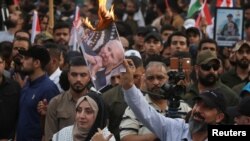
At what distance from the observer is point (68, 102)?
37.0 ft

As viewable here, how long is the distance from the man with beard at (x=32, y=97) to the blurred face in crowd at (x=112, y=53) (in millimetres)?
2860

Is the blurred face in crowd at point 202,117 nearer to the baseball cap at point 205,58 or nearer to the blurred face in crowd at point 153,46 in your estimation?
the baseball cap at point 205,58

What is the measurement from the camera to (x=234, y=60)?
13.5 meters

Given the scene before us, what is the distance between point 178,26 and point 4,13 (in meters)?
3.33

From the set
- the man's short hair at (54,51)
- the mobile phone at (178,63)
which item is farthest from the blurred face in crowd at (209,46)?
the mobile phone at (178,63)

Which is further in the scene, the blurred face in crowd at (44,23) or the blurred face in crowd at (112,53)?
the blurred face in crowd at (44,23)

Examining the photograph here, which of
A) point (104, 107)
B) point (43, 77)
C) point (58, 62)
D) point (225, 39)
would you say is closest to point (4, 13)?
point (225, 39)

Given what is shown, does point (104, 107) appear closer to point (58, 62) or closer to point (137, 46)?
point (58, 62)

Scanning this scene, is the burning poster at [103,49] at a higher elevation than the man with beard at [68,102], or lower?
higher

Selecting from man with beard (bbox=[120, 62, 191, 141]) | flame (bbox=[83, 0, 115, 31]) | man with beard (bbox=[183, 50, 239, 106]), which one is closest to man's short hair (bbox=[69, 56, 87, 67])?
man with beard (bbox=[120, 62, 191, 141])

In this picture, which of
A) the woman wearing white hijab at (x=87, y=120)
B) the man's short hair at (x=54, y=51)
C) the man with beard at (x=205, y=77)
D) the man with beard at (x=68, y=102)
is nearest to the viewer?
the woman wearing white hijab at (x=87, y=120)

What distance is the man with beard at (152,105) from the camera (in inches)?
393

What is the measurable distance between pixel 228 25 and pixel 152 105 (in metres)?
5.90

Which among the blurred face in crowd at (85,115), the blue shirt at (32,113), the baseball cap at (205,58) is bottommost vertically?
the blue shirt at (32,113)
